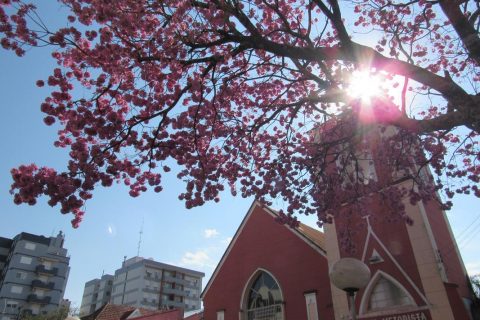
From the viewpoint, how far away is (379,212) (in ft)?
49.7

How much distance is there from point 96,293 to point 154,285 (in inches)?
814

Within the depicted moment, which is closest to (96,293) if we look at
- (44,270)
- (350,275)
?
(44,270)

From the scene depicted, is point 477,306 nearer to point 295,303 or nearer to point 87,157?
point 295,303

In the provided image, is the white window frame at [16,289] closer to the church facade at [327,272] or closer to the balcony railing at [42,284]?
the balcony railing at [42,284]

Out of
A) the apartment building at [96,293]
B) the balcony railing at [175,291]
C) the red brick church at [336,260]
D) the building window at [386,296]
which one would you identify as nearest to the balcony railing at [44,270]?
the apartment building at [96,293]

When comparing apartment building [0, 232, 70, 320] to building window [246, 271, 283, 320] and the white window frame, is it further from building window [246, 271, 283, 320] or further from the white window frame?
building window [246, 271, 283, 320]

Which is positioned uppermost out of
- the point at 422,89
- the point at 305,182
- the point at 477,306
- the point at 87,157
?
the point at 422,89

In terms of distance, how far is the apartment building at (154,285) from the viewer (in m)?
76.8

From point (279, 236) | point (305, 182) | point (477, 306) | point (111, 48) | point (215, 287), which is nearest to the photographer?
point (111, 48)

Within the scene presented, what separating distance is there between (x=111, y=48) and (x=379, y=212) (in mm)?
11636

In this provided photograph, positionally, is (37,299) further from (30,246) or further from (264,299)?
(264,299)

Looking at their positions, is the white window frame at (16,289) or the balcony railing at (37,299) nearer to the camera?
the white window frame at (16,289)

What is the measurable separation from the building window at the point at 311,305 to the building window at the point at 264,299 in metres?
1.51

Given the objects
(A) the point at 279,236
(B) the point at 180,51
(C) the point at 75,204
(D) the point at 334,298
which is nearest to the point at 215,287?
(A) the point at 279,236
